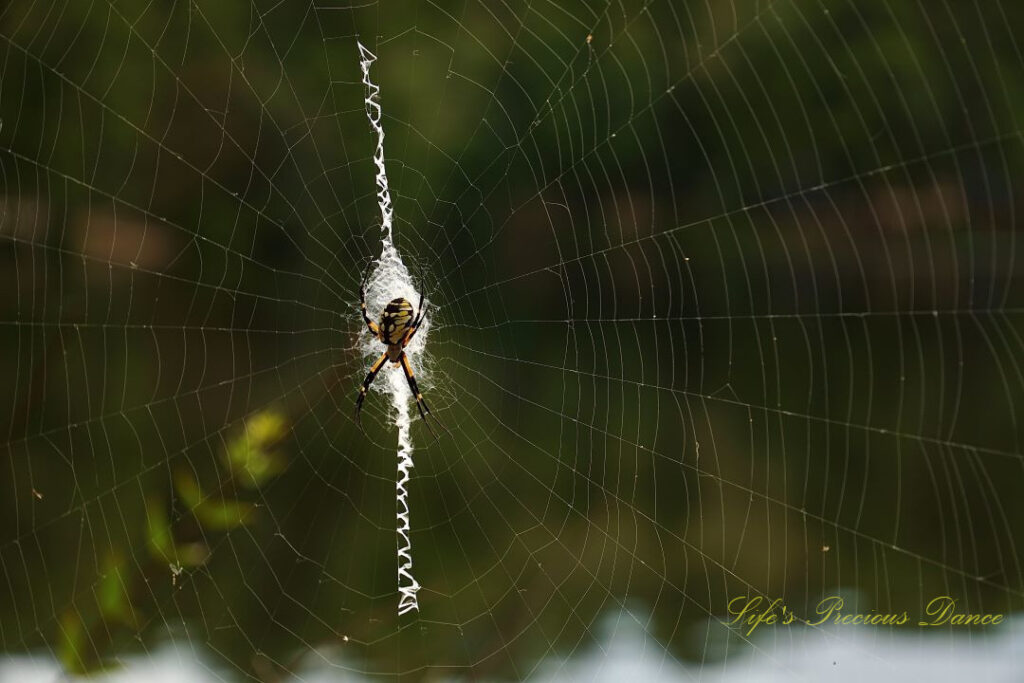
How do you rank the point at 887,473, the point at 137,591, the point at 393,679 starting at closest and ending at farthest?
the point at 137,591, the point at 393,679, the point at 887,473

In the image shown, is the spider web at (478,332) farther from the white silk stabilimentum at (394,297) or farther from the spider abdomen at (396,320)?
the spider abdomen at (396,320)

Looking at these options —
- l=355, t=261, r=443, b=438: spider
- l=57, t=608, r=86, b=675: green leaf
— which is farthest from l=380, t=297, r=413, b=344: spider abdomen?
l=57, t=608, r=86, b=675: green leaf

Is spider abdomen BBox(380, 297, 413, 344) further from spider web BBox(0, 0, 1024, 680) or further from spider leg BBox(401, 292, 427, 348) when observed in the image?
spider web BBox(0, 0, 1024, 680)

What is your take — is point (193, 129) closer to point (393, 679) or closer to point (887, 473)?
point (393, 679)

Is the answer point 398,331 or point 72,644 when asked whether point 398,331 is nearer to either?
point 398,331

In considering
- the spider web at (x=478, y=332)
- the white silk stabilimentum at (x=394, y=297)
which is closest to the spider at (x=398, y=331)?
the white silk stabilimentum at (x=394, y=297)

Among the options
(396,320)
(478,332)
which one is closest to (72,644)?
(396,320)

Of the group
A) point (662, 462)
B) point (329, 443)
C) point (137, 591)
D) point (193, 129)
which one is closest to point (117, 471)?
point (329, 443)
